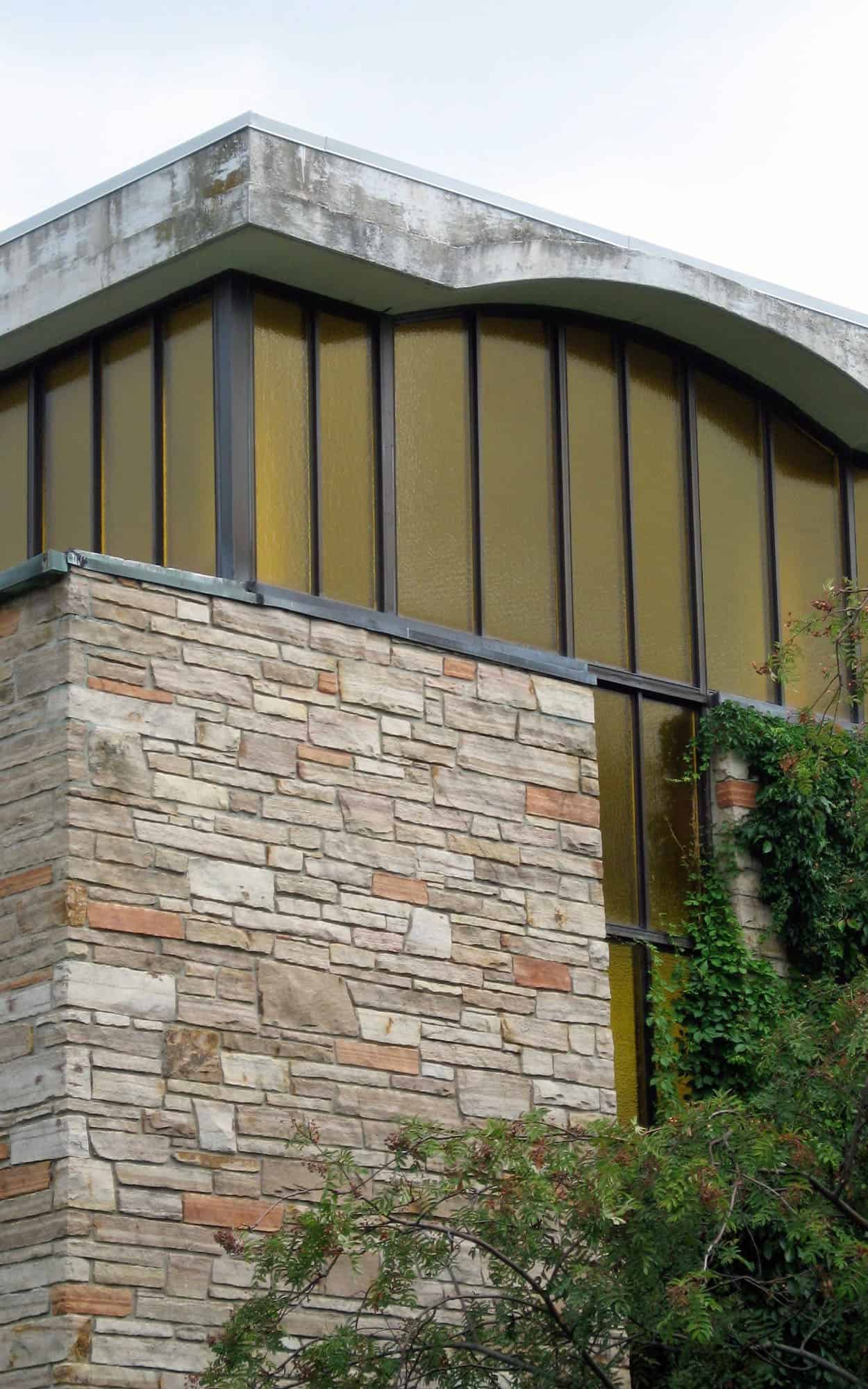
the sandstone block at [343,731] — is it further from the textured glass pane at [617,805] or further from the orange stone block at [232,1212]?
the orange stone block at [232,1212]

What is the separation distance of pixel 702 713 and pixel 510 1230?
6.90 m

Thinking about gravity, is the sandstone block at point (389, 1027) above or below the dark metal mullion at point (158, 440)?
below

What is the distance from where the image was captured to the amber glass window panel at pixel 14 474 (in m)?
17.7

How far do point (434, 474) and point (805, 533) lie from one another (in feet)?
12.9

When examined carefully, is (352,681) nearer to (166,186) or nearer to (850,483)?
(166,186)

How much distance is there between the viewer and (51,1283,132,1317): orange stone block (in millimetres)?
13219

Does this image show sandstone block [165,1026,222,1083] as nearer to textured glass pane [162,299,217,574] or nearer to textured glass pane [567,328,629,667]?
textured glass pane [162,299,217,574]

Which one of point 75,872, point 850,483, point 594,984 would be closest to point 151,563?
point 75,872

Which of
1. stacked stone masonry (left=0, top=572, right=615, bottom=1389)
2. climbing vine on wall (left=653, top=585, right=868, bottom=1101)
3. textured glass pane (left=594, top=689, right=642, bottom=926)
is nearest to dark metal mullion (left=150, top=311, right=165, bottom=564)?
stacked stone masonry (left=0, top=572, right=615, bottom=1389)

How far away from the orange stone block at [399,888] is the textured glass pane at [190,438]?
2321 mm

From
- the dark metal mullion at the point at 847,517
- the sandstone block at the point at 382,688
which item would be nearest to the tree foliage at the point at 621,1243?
the sandstone block at the point at 382,688

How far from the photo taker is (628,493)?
18312mm

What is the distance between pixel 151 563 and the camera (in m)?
16.1

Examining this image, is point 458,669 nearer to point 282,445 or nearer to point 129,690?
point 282,445
